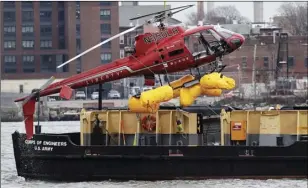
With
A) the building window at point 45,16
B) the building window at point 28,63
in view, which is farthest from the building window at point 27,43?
the building window at point 45,16

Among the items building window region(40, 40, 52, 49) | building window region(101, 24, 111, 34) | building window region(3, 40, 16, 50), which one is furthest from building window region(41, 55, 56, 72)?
building window region(101, 24, 111, 34)

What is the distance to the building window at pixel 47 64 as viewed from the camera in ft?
368

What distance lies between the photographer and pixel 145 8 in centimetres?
14650

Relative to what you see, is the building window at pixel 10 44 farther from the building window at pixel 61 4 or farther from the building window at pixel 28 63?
the building window at pixel 61 4

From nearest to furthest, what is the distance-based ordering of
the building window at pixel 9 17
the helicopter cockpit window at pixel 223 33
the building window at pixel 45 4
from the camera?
the helicopter cockpit window at pixel 223 33 < the building window at pixel 9 17 < the building window at pixel 45 4

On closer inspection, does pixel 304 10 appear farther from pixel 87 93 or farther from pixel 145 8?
pixel 87 93

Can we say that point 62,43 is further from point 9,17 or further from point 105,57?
point 9,17

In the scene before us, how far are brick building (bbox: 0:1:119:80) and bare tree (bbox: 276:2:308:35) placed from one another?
22822mm

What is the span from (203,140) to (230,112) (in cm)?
124

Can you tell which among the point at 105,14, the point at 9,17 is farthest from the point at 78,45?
the point at 9,17

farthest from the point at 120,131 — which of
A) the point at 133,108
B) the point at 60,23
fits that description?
the point at 60,23

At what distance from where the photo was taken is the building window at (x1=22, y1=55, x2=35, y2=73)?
4419 inches

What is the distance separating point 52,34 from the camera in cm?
11331

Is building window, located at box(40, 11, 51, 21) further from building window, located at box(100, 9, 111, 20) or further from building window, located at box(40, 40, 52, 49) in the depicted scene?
building window, located at box(100, 9, 111, 20)
